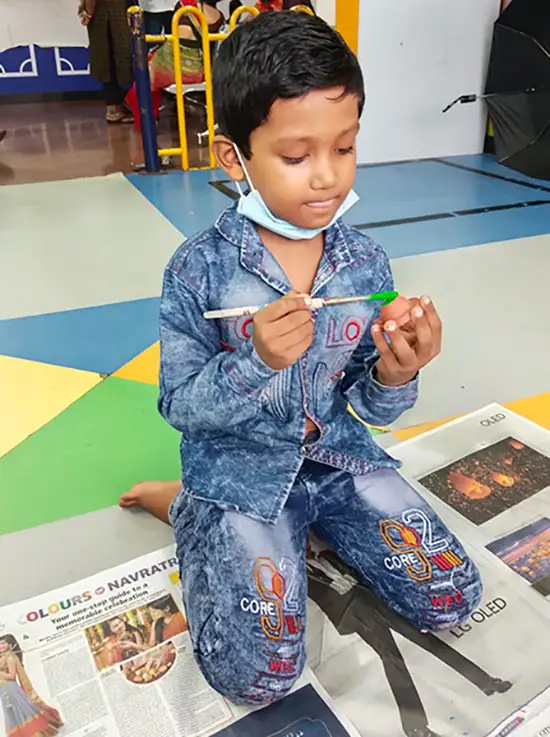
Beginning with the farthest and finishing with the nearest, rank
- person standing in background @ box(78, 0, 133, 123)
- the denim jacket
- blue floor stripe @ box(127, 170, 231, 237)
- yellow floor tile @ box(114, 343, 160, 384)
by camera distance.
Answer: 1. person standing in background @ box(78, 0, 133, 123)
2. blue floor stripe @ box(127, 170, 231, 237)
3. yellow floor tile @ box(114, 343, 160, 384)
4. the denim jacket

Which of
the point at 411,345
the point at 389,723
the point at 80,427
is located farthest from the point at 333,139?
the point at 80,427

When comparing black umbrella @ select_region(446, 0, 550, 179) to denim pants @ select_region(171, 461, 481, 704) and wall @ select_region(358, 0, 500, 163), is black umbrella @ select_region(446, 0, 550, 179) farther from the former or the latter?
denim pants @ select_region(171, 461, 481, 704)

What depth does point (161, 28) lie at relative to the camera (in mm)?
4359

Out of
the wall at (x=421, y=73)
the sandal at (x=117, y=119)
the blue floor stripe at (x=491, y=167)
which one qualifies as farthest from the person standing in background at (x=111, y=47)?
the blue floor stripe at (x=491, y=167)

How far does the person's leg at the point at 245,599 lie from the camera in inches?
28.0

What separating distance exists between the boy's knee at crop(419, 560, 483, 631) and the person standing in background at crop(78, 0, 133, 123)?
425 cm

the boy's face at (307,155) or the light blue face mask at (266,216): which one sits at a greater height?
the boy's face at (307,155)

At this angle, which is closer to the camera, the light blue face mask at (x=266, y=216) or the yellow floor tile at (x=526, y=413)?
the light blue face mask at (x=266, y=216)

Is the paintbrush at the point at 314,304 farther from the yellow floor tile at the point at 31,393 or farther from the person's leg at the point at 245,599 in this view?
the yellow floor tile at the point at 31,393

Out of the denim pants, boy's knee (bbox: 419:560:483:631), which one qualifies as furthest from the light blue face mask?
boy's knee (bbox: 419:560:483:631)

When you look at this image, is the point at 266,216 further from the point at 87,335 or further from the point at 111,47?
the point at 111,47

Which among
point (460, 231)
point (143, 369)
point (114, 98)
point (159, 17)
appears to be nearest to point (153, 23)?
point (159, 17)

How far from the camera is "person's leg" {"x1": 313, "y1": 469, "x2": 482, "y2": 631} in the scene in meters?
0.79

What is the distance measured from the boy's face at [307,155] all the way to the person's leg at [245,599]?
1.15 ft
